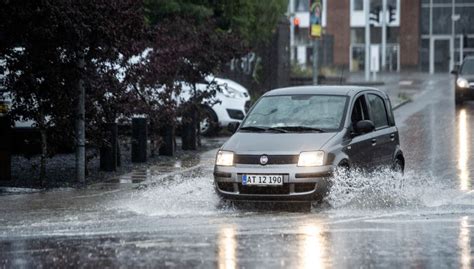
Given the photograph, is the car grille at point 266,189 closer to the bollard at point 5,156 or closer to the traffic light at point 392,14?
the bollard at point 5,156

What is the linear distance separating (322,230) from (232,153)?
2.28 m

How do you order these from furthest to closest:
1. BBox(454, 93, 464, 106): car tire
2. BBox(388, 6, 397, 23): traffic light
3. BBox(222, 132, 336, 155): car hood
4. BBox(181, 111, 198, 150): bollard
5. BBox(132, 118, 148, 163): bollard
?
BBox(388, 6, 397, 23): traffic light → BBox(454, 93, 464, 106): car tire → BBox(181, 111, 198, 150): bollard → BBox(132, 118, 148, 163): bollard → BBox(222, 132, 336, 155): car hood

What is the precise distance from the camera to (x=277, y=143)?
42.8 feet

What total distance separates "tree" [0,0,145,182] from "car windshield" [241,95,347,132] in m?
2.94

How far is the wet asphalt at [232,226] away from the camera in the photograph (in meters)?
9.48

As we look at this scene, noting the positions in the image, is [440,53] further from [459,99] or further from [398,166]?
[398,166]

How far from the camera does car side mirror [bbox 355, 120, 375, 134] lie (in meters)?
13.7

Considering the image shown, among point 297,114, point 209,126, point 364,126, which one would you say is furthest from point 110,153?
point 209,126

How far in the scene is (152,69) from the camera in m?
18.7

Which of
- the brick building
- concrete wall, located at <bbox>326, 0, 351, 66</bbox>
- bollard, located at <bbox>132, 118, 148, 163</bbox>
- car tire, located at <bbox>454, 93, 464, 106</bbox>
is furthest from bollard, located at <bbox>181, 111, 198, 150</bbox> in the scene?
concrete wall, located at <bbox>326, 0, 351, 66</bbox>

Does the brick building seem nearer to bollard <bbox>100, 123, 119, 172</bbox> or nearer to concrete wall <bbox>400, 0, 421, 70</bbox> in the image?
concrete wall <bbox>400, 0, 421, 70</bbox>

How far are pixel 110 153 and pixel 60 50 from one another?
276cm

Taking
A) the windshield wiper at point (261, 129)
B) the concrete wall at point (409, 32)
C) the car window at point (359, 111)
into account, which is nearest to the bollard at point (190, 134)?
the car window at point (359, 111)

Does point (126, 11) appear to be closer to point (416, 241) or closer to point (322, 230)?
point (322, 230)
